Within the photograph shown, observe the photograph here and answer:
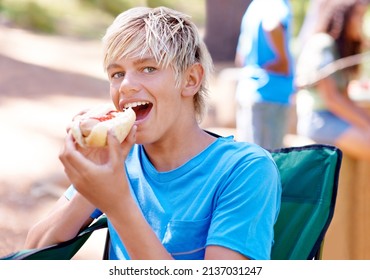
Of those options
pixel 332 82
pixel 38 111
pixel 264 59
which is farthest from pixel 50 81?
pixel 332 82

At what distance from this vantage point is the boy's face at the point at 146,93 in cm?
212

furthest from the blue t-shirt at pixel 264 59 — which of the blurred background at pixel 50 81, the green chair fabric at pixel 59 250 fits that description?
the green chair fabric at pixel 59 250

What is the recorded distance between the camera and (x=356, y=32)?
4441mm

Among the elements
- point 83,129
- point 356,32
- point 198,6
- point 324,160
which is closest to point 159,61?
point 83,129

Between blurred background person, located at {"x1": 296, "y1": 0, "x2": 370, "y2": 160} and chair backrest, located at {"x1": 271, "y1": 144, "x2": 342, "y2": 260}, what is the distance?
1594 mm

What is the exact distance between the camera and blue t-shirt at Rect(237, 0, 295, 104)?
477 cm

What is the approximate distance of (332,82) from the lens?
4309 mm

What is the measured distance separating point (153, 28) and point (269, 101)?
271 cm

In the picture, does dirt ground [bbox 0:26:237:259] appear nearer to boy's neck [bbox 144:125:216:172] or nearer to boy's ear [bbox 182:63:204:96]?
boy's neck [bbox 144:125:216:172]

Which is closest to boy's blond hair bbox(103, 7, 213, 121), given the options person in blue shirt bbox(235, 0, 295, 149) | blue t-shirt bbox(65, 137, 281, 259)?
blue t-shirt bbox(65, 137, 281, 259)

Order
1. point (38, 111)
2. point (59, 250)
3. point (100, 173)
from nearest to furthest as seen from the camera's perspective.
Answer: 1. point (100, 173)
2. point (59, 250)
3. point (38, 111)

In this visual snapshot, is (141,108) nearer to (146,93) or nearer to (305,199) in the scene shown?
(146,93)

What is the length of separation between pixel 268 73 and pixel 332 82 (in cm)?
59
